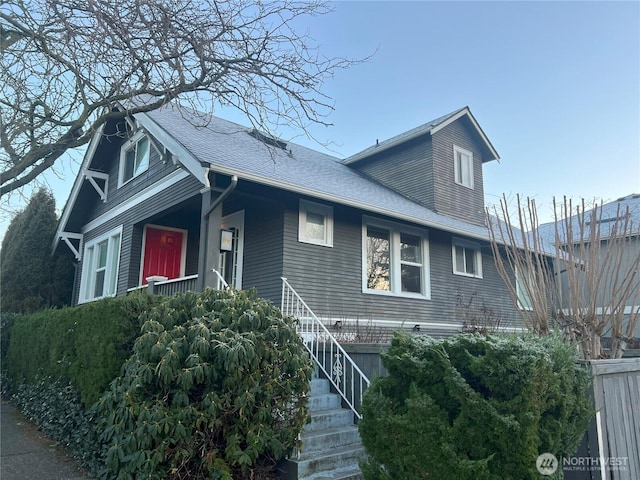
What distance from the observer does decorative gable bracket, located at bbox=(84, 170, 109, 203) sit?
1219 centimetres

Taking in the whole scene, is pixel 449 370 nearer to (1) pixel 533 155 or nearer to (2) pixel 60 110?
(2) pixel 60 110

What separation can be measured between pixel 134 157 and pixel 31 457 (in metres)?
8.02

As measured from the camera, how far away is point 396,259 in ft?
32.1

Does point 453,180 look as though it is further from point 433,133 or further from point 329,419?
point 329,419

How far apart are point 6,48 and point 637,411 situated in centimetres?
840

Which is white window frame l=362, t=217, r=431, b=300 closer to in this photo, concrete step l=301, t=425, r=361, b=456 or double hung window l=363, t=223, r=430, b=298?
double hung window l=363, t=223, r=430, b=298

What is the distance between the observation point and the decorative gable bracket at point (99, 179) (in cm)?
1219

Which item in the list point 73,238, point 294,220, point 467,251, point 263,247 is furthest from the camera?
point 73,238

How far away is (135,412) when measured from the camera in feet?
12.4

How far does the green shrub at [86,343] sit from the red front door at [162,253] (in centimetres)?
303

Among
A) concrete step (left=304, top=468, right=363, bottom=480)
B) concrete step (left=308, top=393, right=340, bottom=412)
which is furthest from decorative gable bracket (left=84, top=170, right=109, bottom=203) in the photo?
concrete step (left=304, top=468, right=363, bottom=480)

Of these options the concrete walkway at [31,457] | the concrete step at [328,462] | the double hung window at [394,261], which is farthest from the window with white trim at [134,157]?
the concrete step at [328,462]

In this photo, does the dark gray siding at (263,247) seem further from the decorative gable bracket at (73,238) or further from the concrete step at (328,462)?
the decorative gable bracket at (73,238)

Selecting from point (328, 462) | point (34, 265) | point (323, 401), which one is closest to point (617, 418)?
point (328, 462)
